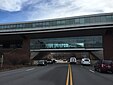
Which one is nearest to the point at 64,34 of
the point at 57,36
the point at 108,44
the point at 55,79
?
the point at 57,36

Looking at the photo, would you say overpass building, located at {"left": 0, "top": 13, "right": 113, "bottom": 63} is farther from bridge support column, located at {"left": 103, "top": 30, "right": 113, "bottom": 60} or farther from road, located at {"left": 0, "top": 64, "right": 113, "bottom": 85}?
road, located at {"left": 0, "top": 64, "right": 113, "bottom": 85}

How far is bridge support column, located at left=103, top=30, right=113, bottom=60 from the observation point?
2333 inches

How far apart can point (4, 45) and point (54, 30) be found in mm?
28656

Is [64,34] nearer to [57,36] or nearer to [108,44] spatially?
[57,36]

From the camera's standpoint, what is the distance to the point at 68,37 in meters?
70.1

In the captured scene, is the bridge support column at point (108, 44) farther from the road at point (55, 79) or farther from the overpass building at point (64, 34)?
the road at point (55, 79)

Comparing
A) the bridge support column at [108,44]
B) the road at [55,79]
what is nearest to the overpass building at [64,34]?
the bridge support column at [108,44]

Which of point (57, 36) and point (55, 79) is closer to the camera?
point (55, 79)

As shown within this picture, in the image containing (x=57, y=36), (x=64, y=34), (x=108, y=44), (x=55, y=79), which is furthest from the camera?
(x=57, y=36)

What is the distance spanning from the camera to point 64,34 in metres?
68.5

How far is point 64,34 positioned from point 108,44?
16.0 meters

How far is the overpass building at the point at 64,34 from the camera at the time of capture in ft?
193

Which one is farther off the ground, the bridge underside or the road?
the bridge underside

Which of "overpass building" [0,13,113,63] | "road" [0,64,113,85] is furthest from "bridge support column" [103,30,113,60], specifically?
"road" [0,64,113,85]
